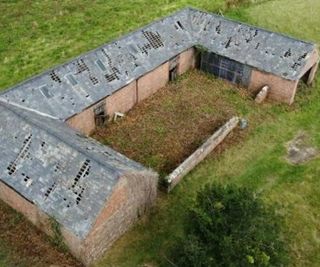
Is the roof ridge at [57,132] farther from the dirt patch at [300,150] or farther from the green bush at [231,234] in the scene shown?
the dirt patch at [300,150]

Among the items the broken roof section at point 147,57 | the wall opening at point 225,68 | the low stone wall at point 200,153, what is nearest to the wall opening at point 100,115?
the broken roof section at point 147,57

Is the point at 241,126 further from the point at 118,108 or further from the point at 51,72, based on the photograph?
the point at 51,72

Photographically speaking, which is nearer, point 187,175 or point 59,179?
point 59,179

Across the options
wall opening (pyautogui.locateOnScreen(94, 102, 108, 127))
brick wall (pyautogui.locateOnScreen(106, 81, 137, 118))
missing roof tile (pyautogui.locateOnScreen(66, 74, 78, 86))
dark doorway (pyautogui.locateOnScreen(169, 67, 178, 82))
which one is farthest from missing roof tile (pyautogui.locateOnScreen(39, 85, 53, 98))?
dark doorway (pyautogui.locateOnScreen(169, 67, 178, 82))

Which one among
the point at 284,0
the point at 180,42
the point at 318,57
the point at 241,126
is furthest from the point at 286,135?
the point at 284,0

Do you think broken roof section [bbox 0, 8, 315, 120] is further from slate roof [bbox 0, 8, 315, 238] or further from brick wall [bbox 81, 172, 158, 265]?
brick wall [bbox 81, 172, 158, 265]
